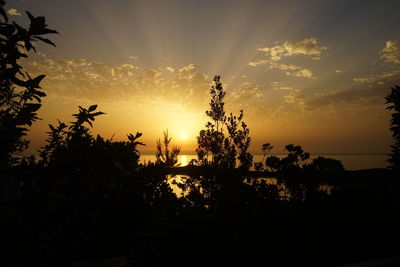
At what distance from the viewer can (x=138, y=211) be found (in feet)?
14.5

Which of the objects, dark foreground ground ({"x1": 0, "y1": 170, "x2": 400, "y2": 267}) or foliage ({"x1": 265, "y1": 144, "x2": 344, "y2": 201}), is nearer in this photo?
dark foreground ground ({"x1": 0, "y1": 170, "x2": 400, "y2": 267})

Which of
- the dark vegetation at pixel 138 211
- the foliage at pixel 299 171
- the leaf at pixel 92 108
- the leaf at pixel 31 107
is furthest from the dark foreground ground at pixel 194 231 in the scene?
Answer: the foliage at pixel 299 171

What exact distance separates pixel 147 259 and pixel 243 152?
12.3 meters

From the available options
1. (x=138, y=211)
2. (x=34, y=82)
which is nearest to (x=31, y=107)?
(x=34, y=82)

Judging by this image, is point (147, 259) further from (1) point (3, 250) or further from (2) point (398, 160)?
(2) point (398, 160)

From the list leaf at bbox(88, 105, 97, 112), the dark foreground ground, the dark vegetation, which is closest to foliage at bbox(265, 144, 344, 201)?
the dark vegetation

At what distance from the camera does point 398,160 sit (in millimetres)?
7500

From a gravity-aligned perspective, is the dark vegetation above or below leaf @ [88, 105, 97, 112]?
below

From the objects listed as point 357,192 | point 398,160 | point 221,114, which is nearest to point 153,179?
point 398,160

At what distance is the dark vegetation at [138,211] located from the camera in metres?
1.83

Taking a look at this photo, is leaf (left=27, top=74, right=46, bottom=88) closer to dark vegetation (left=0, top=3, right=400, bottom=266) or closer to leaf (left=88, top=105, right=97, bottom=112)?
dark vegetation (left=0, top=3, right=400, bottom=266)

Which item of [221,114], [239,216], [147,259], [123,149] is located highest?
[221,114]

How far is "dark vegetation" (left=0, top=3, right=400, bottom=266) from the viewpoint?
1.83m

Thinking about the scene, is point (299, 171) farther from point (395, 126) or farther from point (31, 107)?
point (31, 107)
